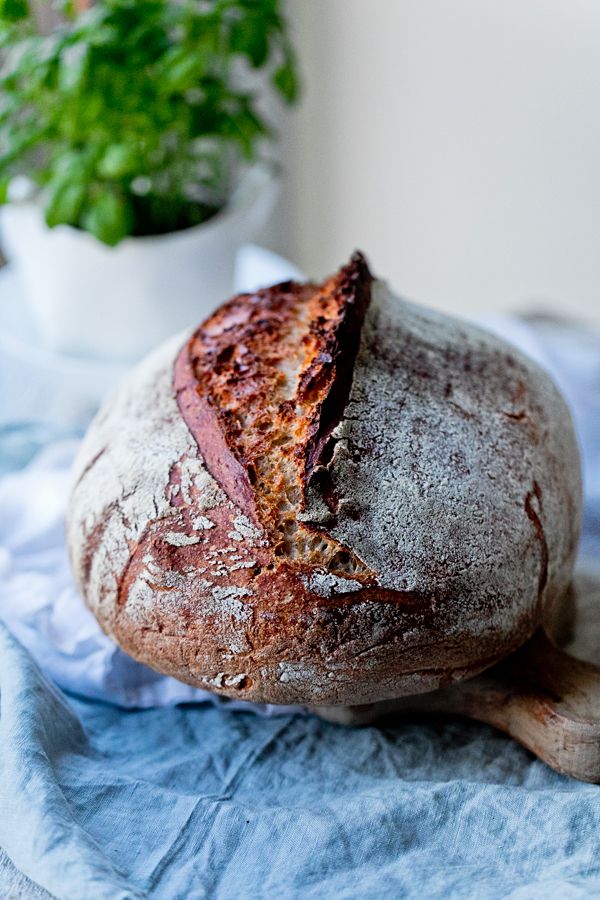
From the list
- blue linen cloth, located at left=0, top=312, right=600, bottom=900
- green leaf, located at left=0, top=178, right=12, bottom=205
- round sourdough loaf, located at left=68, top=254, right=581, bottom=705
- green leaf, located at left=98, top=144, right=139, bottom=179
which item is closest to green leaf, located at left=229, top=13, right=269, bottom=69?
green leaf, located at left=98, top=144, right=139, bottom=179

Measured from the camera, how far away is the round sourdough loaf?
3.20 feet

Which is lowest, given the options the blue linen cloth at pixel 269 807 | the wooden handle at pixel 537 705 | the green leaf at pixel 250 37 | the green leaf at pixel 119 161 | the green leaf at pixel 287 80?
the blue linen cloth at pixel 269 807

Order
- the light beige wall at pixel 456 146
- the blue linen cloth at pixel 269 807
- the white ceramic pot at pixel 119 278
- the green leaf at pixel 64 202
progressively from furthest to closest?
the light beige wall at pixel 456 146 → the white ceramic pot at pixel 119 278 → the green leaf at pixel 64 202 → the blue linen cloth at pixel 269 807

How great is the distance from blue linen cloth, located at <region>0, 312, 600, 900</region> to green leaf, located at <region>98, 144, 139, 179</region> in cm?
78

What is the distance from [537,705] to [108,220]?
1035mm

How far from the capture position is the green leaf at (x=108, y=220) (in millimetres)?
1652

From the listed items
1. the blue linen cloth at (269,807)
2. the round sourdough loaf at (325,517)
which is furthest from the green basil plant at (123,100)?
the blue linen cloth at (269,807)

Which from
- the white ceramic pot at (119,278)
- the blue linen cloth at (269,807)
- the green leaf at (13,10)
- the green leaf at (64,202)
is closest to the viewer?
the blue linen cloth at (269,807)

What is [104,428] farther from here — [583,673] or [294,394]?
[583,673]

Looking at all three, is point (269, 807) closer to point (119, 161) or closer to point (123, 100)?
point (119, 161)

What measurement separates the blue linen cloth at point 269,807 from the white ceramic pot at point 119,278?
0.82m

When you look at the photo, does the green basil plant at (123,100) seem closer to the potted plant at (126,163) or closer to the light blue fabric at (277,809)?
the potted plant at (126,163)

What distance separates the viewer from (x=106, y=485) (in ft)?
3.59

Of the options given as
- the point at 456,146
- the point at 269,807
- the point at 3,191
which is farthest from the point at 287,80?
the point at 269,807
